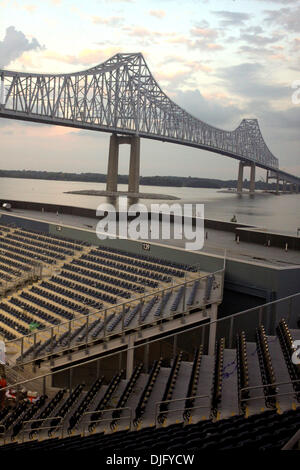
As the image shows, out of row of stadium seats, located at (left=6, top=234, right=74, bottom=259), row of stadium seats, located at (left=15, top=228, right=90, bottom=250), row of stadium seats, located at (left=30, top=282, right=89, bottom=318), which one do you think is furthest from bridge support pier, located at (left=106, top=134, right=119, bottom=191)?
row of stadium seats, located at (left=30, top=282, right=89, bottom=318)

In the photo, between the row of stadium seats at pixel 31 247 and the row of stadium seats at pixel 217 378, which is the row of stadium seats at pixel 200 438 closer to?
the row of stadium seats at pixel 217 378

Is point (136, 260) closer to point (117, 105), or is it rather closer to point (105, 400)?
point (105, 400)

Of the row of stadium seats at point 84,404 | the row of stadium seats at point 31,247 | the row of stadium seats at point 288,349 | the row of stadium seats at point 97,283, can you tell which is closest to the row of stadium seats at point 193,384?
the row of stadium seats at point 288,349

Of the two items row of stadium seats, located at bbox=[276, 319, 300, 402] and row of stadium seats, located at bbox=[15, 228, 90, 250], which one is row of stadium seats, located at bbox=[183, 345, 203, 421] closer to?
row of stadium seats, located at bbox=[276, 319, 300, 402]

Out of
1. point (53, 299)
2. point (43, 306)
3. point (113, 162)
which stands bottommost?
point (43, 306)

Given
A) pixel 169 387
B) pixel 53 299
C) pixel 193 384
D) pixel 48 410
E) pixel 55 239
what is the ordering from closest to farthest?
pixel 193 384 < pixel 169 387 < pixel 48 410 < pixel 53 299 < pixel 55 239

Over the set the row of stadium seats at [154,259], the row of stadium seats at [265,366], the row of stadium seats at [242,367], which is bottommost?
the row of stadium seats at [242,367]

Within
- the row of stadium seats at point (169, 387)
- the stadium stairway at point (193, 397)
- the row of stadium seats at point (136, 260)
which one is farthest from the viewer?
the row of stadium seats at point (136, 260)

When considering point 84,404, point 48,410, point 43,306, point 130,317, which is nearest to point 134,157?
point 43,306

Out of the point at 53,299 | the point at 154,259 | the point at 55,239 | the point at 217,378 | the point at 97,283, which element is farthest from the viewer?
the point at 55,239
